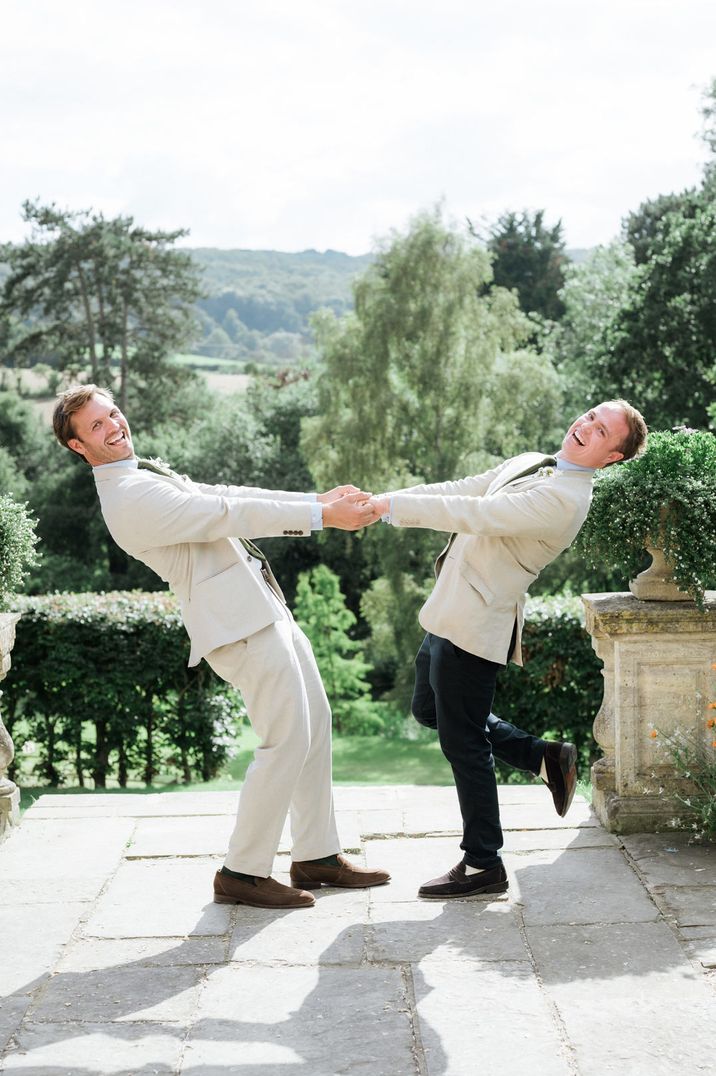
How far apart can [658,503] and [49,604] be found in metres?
4.42

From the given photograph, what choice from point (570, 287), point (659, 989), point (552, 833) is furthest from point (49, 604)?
point (570, 287)

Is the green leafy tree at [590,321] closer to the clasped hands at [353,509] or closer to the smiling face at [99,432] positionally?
the clasped hands at [353,509]

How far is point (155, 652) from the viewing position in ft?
23.9

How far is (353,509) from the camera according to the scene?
3809mm

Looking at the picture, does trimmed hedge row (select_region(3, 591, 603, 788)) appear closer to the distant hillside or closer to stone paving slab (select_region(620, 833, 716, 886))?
stone paving slab (select_region(620, 833, 716, 886))

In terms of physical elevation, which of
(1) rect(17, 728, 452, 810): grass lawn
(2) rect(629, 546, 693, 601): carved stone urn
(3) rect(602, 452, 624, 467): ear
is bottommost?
(1) rect(17, 728, 452, 810): grass lawn

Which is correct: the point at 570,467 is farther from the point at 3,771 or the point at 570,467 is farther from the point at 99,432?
the point at 3,771

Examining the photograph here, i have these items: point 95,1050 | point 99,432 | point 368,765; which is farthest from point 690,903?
point 368,765

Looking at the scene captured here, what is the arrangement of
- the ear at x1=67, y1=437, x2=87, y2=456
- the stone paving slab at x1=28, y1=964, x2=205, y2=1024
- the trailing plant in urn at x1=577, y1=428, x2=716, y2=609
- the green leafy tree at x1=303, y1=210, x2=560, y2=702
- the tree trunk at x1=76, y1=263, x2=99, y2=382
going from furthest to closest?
the tree trunk at x1=76, y1=263, x2=99, y2=382
the green leafy tree at x1=303, y1=210, x2=560, y2=702
the trailing plant in urn at x1=577, y1=428, x2=716, y2=609
the ear at x1=67, y1=437, x2=87, y2=456
the stone paving slab at x1=28, y1=964, x2=205, y2=1024

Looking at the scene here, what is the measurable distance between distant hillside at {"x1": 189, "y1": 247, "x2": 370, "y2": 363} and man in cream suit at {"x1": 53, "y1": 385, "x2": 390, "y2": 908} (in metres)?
69.7

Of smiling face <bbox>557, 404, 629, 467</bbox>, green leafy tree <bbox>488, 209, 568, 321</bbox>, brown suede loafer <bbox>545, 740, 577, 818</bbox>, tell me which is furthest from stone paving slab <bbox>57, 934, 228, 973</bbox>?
green leafy tree <bbox>488, 209, 568, 321</bbox>

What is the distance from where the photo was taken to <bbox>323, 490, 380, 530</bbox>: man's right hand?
376 centimetres

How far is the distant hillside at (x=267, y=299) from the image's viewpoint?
3324 inches

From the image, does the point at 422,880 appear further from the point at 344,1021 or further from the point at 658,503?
the point at 658,503
